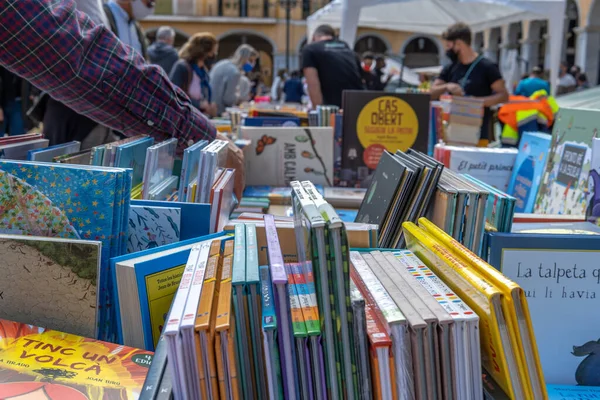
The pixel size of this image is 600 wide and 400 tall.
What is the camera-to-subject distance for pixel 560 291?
3.76ft

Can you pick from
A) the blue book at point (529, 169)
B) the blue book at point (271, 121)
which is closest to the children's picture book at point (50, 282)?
the blue book at point (529, 169)

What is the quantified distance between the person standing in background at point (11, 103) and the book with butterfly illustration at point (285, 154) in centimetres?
247

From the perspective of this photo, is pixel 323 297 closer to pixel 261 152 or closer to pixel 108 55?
pixel 108 55

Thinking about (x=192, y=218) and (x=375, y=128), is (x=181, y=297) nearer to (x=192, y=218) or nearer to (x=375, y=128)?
(x=192, y=218)

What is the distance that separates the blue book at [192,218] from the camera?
46.7 inches

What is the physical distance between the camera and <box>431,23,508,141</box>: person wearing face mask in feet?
12.8

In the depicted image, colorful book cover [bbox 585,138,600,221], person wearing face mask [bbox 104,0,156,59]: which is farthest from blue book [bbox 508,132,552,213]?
person wearing face mask [bbox 104,0,156,59]

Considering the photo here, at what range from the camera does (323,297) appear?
0.75m

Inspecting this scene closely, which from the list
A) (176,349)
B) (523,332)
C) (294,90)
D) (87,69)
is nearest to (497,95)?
(87,69)

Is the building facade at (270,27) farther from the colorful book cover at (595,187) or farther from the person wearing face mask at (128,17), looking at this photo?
the colorful book cover at (595,187)

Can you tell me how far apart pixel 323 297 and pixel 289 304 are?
0.05 meters

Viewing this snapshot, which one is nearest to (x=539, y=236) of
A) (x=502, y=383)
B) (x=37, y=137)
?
(x=502, y=383)

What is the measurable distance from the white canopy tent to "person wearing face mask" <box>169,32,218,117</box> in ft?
7.98

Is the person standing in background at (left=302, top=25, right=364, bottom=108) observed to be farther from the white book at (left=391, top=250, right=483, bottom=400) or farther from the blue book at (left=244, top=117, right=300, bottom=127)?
the white book at (left=391, top=250, right=483, bottom=400)
